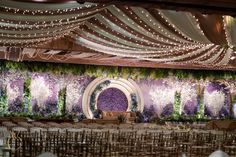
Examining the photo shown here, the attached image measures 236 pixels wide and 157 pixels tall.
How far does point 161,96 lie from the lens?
21750 millimetres

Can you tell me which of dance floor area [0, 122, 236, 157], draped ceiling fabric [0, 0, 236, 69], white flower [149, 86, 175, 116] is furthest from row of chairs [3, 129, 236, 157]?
white flower [149, 86, 175, 116]

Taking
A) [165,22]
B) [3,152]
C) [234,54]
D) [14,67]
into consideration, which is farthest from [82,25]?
[14,67]

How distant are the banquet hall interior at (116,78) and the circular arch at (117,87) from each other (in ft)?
0.15

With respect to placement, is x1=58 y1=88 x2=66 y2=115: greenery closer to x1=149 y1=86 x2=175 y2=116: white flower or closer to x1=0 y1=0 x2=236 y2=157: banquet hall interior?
x1=0 y1=0 x2=236 y2=157: banquet hall interior

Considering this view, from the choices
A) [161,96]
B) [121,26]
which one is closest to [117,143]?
[121,26]

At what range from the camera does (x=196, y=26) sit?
855 centimetres

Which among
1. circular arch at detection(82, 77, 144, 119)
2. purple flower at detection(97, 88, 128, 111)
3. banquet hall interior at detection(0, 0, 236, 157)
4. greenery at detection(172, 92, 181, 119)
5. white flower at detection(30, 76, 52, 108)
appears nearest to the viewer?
banquet hall interior at detection(0, 0, 236, 157)

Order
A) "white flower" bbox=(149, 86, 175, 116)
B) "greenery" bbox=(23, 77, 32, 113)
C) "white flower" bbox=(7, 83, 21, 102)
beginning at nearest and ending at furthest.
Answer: "white flower" bbox=(7, 83, 21, 102) → "greenery" bbox=(23, 77, 32, 113) → "white flower" bbox=(149, 86, 175, 116)

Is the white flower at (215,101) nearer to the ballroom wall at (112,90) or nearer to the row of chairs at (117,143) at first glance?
the ballroom wall at (112,90)

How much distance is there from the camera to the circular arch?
66.8 ft

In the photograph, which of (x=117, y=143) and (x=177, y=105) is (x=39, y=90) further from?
(x=117, y=143)

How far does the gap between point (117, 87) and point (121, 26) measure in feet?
39.1

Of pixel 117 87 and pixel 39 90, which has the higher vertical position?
pixel 117 87

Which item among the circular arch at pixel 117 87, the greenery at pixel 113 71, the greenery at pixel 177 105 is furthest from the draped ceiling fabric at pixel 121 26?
the greenery at pixel 177 105
